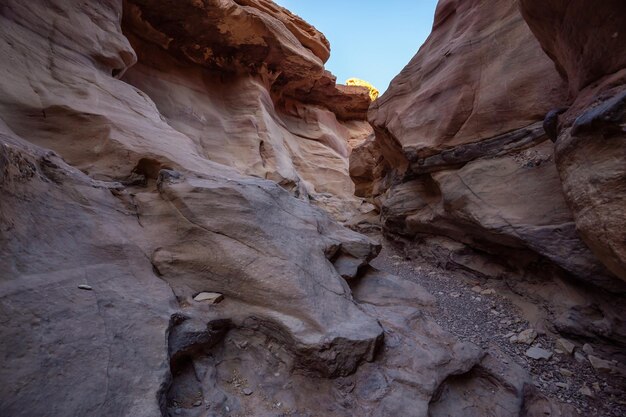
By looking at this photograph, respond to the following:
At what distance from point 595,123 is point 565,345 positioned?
2.85m

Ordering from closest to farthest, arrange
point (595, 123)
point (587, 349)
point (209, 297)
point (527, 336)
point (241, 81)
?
point (595, 123) → point (209, 297) → point (587, 349) → point (527, 336) → point (241, 81)

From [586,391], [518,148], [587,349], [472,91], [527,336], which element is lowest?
Result: [586,391]

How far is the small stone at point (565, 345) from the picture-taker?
3.94 metres

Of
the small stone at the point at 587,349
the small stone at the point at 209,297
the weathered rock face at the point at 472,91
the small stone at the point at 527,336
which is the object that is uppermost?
the weathered rock face at the point at 472,91

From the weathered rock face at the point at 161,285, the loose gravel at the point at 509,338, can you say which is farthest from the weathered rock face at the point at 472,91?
the weathered rock face at the point at 161,285

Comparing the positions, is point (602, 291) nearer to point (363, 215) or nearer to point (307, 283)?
point (307, 283)

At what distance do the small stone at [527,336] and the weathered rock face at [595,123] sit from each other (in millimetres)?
1441

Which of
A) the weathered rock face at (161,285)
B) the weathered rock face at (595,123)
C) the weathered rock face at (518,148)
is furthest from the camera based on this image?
the weathered rock face at (518,148)

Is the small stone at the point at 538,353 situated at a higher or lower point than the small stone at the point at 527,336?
lower

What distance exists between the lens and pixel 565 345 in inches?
158

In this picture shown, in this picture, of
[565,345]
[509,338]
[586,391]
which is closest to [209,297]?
[509,338]

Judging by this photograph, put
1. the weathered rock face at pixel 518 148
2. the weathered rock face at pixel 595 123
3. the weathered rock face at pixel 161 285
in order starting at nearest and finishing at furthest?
the weathered rock face at pixel 161 285
the weathered rock face at pixel 595 123
the weathered rock face at pixel 518 148

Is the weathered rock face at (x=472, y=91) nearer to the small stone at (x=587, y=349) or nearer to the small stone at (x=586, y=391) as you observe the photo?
the small stone at (x=587, y=349)

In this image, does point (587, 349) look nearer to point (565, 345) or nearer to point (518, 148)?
point (565, 345)
